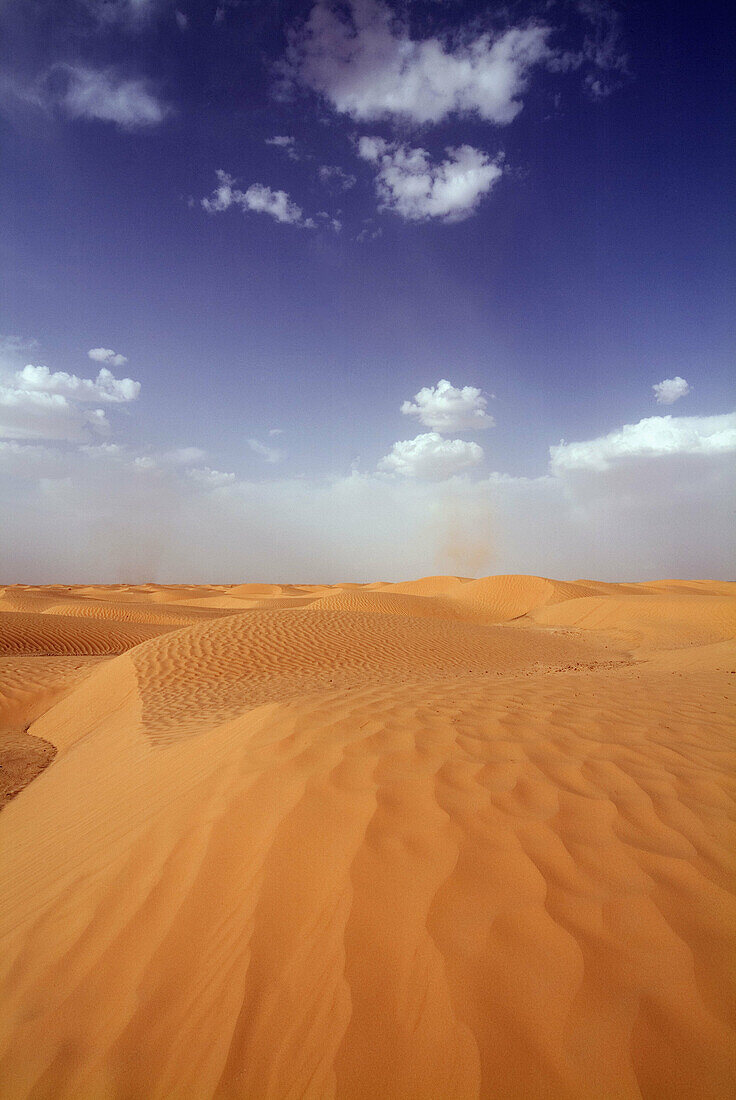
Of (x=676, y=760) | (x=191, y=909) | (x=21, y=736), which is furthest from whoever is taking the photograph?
(x=21, y=736)

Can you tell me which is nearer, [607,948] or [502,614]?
[607,948]

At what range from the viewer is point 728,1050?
1.60 m

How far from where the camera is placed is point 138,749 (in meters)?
5.65

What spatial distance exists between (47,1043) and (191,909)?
2.08ft

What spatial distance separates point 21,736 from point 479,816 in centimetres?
923

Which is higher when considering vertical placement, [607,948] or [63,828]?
[607,948]

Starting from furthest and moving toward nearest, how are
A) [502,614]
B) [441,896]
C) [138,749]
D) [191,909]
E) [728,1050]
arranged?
[502,614]
[138,749]
[191,909]
[441,896]
[728,1050]

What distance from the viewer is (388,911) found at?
2154 millimetres

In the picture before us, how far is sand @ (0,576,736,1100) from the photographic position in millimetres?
1646

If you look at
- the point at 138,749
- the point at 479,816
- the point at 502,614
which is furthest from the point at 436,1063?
the point at 502,614

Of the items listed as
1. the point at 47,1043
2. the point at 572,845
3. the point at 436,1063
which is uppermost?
the point at 572,845

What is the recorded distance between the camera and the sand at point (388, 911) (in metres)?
1.65

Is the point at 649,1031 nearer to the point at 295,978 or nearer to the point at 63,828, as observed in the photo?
the point at 295,978

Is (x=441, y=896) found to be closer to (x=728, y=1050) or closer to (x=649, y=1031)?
(x=649, y=1031)
